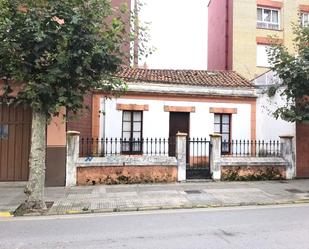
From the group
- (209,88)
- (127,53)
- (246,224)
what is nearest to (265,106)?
(209,88)

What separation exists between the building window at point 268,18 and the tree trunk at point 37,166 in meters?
22.9

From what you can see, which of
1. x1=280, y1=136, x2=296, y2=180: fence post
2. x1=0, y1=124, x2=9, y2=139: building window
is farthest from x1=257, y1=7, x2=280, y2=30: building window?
x1=0, y1=124, x2=9, y2=139: building window

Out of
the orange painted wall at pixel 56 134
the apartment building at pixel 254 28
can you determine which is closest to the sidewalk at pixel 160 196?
the orange painted wall at pixel 56 134

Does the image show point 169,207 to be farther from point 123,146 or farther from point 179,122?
point 179,122

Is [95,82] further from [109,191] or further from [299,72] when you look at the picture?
[299,72]

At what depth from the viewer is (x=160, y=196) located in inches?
477

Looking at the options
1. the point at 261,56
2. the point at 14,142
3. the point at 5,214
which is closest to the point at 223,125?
the point at 14,142

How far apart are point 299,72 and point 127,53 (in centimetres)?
584

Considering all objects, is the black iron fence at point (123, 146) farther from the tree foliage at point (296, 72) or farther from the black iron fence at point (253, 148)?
the tree foliage at point (296, 72)

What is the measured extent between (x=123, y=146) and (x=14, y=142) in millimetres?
5329

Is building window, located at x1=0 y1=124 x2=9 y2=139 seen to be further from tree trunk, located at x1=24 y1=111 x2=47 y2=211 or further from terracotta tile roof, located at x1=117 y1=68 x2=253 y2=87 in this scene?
terracotta tile roof, located at x1=117 y1=68 x2=253 y2=87

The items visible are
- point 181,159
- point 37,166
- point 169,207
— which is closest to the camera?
point 37,166

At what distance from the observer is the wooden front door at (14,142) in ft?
46.6

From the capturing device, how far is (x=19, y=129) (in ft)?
47.2
